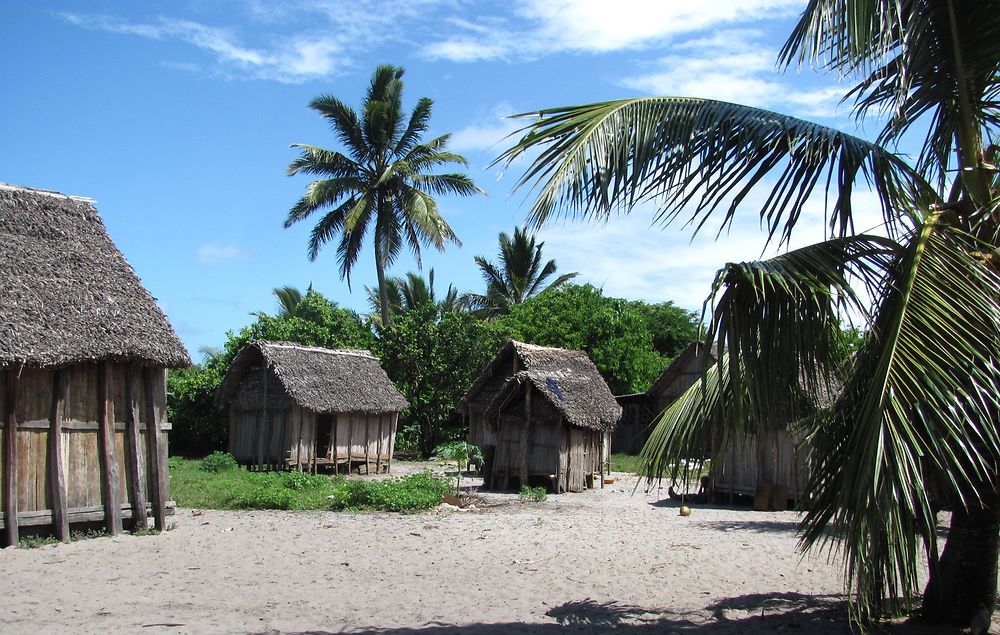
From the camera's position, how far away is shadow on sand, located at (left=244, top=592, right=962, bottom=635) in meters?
7.01

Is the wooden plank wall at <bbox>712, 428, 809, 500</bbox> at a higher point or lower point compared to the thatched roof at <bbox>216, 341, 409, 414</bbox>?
lower

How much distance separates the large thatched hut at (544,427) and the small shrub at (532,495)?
0.99 m

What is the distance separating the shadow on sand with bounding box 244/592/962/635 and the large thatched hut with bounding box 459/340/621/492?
9.62m

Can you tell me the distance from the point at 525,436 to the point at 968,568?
1240 cm

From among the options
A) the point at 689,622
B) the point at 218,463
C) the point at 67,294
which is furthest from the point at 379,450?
the point at 689,622

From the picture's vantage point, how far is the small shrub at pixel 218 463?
2162 centimetres

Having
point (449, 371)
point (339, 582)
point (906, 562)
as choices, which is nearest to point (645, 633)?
point (906, 562)

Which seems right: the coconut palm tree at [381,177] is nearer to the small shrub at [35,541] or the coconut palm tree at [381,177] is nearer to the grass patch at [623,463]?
the grass patch at [623,463]

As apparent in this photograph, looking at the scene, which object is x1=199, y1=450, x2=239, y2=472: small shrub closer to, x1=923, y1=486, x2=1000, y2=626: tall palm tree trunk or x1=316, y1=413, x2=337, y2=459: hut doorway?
x1=316, y1=413, x2=337, y2=459: hut doorway

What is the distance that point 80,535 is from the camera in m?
11.1

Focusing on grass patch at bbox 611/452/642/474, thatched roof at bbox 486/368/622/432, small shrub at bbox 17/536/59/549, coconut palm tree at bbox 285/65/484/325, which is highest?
coconut palm tree at bbox 285/65/484/325

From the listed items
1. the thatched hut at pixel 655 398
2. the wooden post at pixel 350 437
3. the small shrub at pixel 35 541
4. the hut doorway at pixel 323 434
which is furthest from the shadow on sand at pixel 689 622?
the thatched hut at pixel 655 398

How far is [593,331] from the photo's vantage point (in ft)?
107

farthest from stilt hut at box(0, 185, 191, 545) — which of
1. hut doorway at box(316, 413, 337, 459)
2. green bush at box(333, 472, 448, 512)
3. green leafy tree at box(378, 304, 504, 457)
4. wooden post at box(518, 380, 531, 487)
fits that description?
green leafy tree at box(378, 304, 504, 457)
